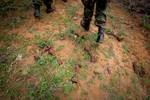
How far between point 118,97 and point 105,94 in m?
0.30

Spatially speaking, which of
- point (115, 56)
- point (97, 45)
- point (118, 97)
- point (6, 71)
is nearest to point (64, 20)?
point (97, 45)

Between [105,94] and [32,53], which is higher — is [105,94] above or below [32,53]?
below

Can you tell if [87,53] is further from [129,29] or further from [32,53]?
[129,29]

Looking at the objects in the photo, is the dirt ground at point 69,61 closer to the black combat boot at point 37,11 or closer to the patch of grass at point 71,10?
the patch of grass at point 71,10

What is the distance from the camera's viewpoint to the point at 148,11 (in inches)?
273

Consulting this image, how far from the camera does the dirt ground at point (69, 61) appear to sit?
4.50m

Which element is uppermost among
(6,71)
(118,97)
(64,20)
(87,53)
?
(64,20)

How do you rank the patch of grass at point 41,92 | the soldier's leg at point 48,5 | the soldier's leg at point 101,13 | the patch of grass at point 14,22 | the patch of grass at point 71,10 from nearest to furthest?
the patch of grass at point 41,92 < the soldier's leg at point 101,13 < the patch of grass at point 14,22 < the soldier's leg at point 48,5 < the patch of grass at point 71,10

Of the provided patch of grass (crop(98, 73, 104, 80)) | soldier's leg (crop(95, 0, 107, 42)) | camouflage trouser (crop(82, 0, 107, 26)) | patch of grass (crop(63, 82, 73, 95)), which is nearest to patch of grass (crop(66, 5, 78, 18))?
camouflage trouser (crop(82, 0, 107, 26))

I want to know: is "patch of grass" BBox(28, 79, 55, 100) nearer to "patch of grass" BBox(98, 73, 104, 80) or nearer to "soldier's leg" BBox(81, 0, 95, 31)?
"patch of grass" BBox(98, 73, 104, 80)

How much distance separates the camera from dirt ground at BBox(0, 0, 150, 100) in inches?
177

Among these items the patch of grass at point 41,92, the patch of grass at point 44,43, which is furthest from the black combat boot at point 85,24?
the patch of grass at point 41,92

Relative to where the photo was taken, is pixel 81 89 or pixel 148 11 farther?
pixel 148 11

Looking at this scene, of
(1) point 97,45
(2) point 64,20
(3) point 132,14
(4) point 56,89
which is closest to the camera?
(4) point 56,89
